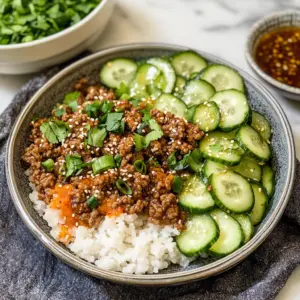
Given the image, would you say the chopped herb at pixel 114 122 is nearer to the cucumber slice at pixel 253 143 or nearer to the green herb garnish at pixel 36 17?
the cucumber slice at pixel 253 143

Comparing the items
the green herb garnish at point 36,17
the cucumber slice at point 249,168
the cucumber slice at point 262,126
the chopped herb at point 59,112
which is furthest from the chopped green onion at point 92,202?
the green herb garnish at point 36,17

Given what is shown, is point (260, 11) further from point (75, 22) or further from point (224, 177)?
point (224, 177)

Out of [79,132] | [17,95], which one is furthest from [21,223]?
[17,95]

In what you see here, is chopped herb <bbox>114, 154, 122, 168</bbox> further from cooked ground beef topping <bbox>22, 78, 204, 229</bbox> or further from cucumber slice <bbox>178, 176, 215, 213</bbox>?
cucumber slice <bbox>178, 176, 215, 213</bbox>

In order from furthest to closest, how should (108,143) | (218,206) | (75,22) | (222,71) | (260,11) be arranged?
1. (260,11)
2. (75,22)
3. (222,71)
4. (108,143)
5. (218,206)

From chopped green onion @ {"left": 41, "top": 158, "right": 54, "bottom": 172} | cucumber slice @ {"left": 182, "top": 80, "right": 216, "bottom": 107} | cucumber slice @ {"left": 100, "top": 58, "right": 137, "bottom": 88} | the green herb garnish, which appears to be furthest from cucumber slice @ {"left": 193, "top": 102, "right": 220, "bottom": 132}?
the green herb garnish

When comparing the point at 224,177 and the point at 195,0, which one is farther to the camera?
the point at 195,0
